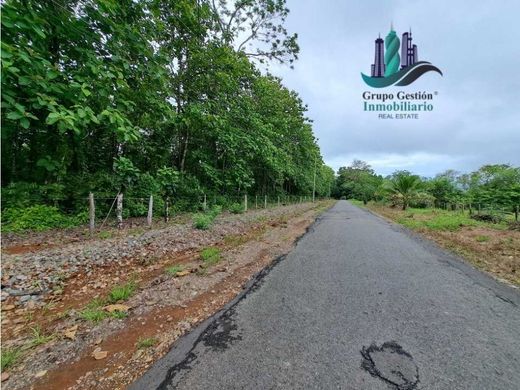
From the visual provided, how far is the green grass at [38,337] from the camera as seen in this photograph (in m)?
2.36

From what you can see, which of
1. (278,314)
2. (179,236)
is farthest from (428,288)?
(179,236)

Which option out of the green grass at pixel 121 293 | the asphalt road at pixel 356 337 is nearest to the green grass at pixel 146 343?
the asphalt road at pixel 356 337

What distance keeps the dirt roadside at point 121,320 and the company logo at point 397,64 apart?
11720 mm

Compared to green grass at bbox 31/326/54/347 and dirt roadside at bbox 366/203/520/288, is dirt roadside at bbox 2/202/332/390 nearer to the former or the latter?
green grass at bbox 31/326/54/347

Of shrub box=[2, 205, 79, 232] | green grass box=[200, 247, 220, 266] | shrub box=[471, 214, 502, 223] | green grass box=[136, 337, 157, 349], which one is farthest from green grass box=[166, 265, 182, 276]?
shrub box=[471, 214, 502, 223]

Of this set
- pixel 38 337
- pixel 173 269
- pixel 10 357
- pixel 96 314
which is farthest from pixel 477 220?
pixel 10 357

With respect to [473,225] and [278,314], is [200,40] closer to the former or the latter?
[278,314]

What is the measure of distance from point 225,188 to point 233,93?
7.13 metres

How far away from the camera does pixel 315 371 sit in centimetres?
198

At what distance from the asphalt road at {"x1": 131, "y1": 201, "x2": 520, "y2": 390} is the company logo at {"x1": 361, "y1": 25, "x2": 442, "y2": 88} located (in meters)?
10.8

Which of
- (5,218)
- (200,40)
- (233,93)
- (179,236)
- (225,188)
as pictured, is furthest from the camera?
(225,188)

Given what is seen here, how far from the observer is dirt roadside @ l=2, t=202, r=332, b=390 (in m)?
1.99

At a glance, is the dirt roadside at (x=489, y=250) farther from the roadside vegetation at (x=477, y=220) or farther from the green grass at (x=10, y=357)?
the green grass at (x=10, y=357)

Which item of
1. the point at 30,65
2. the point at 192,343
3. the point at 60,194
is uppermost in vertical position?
the point at 30,65
